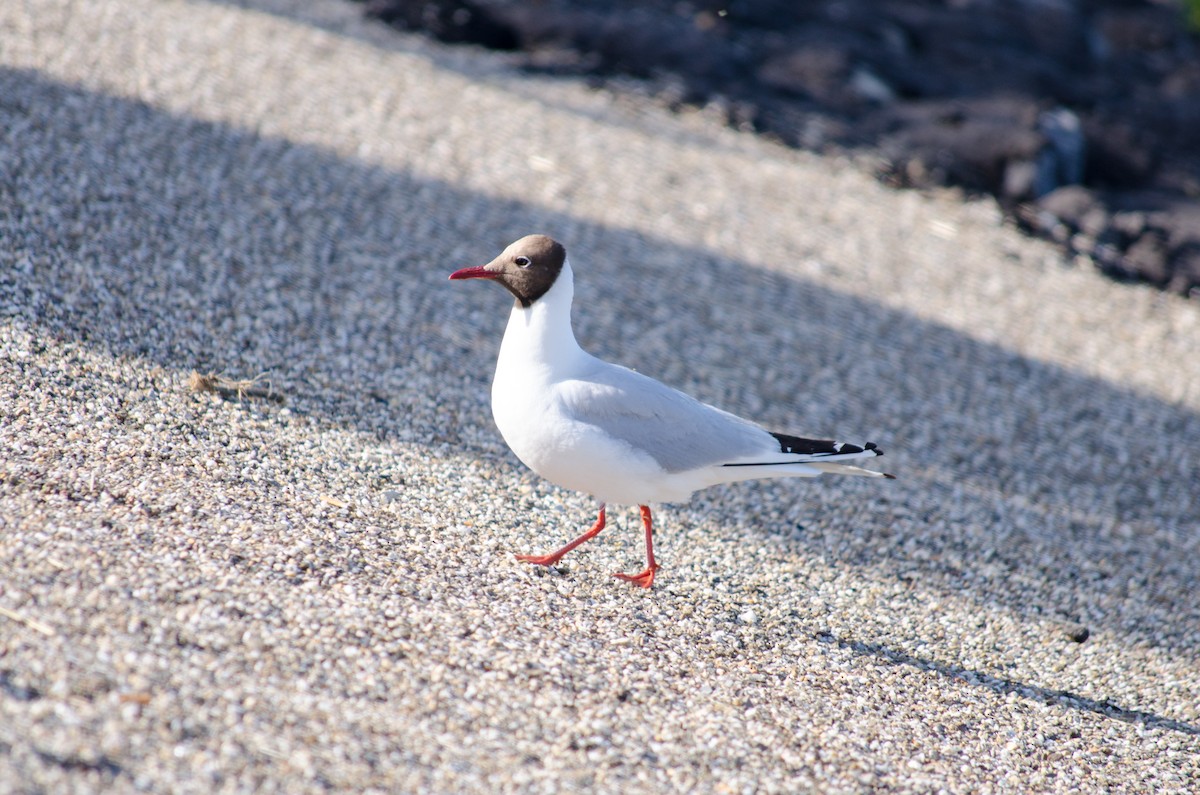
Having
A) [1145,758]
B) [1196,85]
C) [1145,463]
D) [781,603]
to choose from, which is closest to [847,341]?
[1145,463]

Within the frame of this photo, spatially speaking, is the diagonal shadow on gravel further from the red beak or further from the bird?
the red beak

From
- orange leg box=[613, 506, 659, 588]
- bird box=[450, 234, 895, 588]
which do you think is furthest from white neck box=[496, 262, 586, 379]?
orange leg box=[613, 506, 659, 588]

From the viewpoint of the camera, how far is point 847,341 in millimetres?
7215

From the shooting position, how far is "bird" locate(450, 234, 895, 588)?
3920mm

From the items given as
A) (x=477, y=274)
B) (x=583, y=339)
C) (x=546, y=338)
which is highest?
(x=477, y=274)

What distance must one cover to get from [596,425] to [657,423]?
24 cm

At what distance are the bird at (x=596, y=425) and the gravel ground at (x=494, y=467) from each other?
1.79 feet

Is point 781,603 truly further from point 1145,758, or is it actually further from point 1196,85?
point 1196,85

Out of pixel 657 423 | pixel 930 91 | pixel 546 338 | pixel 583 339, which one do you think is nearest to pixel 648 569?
pixel 657 423

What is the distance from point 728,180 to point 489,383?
156 inches

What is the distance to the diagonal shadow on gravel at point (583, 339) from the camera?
5.14 m

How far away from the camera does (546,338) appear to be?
4.04m

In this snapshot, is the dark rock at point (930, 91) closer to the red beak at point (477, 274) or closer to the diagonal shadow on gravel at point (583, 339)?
the diagonal shadow on gravel at point (583, 339)

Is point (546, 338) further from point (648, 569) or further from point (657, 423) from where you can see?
point (648, 569)
